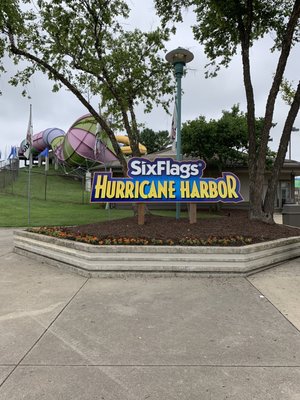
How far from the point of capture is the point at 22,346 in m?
3.41

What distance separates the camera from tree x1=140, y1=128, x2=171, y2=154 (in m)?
67.4

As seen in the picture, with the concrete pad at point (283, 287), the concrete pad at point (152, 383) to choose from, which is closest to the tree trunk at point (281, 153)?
the concrete pad at point (283, 287)

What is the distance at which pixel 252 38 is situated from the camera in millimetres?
12469

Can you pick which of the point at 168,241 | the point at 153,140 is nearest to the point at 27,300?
the point at 168,241

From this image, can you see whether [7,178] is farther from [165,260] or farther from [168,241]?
[165,260]

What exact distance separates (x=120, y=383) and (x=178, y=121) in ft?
26.1

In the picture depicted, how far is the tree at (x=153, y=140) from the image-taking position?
221 feet

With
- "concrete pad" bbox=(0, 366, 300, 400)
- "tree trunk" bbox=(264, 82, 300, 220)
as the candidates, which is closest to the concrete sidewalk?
"concrete pad" bbox=(0, 366, 300, 400)

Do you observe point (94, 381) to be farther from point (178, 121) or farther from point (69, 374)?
point (178, 121)

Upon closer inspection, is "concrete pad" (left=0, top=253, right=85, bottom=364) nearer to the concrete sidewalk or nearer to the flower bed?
the concrete sidewalk

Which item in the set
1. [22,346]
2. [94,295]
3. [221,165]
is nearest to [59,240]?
[94,295]

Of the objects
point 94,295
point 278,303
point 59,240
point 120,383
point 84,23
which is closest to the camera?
point 120,383

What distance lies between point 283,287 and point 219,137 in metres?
14.8

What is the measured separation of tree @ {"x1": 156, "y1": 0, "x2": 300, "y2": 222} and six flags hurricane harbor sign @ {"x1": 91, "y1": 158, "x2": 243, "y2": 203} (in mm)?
1845
